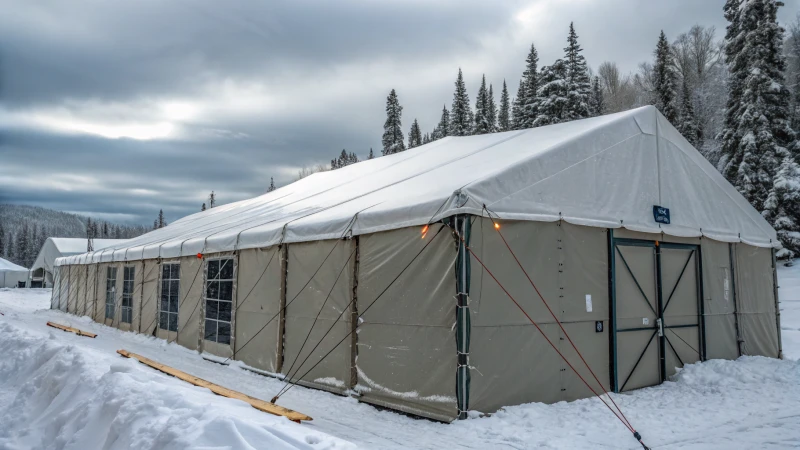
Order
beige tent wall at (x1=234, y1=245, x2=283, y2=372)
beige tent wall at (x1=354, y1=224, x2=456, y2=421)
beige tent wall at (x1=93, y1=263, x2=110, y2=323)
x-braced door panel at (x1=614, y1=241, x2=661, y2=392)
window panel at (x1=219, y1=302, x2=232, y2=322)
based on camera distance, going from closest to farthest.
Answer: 1. beige tent wall at (x1=354, y1=224, x2=456, y2=421)
2. x-braced door panel at (x1=614, y1=241, x2=661, y2=392)
3. beige tent wall at (x1=234, y1=245, x2=283, y2=372)
4. window panel at (x1=219, y1=302, x2=232, y2=322)
5. beige tent wall at (x1=93, y1=263, x2=110, y2=323)

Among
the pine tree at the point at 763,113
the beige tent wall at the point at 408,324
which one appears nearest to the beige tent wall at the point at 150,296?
the beige tent wall at the point at 408,324

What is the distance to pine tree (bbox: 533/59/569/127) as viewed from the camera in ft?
92.5

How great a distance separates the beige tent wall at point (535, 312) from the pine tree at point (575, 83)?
2235cm

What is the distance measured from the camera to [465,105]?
4131 centimetres

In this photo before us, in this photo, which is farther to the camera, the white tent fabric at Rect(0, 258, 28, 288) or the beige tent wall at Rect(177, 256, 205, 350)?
the white tent fabric at Rect(0, 258, 28, 288)

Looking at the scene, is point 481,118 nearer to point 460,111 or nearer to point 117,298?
point 460,111

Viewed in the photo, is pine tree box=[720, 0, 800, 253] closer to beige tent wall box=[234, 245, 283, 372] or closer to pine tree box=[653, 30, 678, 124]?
pine tree box=[653, 30, 678, 124]

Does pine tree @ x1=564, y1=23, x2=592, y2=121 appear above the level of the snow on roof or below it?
above

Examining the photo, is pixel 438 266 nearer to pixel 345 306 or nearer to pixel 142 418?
pixel 345 306

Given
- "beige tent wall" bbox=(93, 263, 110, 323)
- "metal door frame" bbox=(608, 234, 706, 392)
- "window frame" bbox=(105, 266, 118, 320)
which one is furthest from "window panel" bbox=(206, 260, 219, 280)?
"beige tent wall" bbox=(93, 263, 110, 323)

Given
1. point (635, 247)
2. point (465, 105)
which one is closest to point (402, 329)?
point (635, 247)

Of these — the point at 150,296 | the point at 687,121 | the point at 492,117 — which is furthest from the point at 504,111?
the point at 150,296

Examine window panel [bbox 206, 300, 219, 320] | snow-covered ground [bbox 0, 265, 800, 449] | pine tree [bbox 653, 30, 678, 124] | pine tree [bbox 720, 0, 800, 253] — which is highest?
pine tree [bbox 653, 30, 678, 124]

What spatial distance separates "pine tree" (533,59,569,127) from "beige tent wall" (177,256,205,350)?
833 inches
